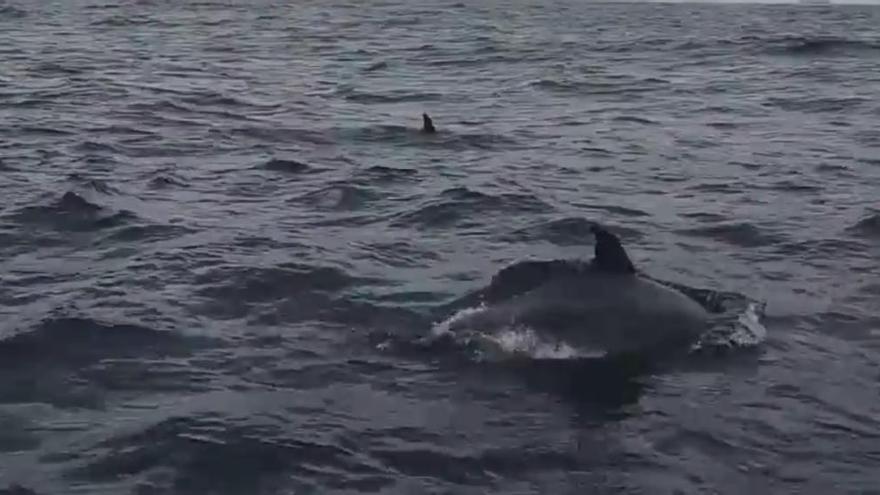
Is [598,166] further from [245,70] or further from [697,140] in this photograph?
[245,70]

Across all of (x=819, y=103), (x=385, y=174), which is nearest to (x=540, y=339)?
(x=385, y=174)

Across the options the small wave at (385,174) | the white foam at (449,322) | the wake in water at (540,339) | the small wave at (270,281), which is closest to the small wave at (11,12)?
the small wave at (385,174)

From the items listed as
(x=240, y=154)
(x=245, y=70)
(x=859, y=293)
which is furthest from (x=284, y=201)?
(x=245, y=70)

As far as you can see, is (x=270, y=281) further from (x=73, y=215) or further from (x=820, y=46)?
(x=820, y=46)

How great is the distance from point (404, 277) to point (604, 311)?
3269mm

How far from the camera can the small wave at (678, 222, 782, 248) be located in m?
16.4

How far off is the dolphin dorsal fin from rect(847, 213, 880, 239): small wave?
5.60 m

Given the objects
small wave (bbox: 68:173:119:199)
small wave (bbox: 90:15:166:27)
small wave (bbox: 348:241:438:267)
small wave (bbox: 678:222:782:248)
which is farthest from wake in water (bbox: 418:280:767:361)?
small wave (bbox: 90:15:166:27)

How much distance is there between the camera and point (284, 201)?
61.1 feet

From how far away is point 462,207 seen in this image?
18.4 meters

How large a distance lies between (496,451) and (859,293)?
601 cm

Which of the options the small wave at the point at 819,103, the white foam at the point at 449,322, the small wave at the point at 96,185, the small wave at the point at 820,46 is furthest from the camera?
the small wave at the point at 820,46

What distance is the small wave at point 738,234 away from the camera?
16422 millimetres

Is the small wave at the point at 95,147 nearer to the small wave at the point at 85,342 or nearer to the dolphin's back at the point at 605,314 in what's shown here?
the small wave at the point at 85,342
